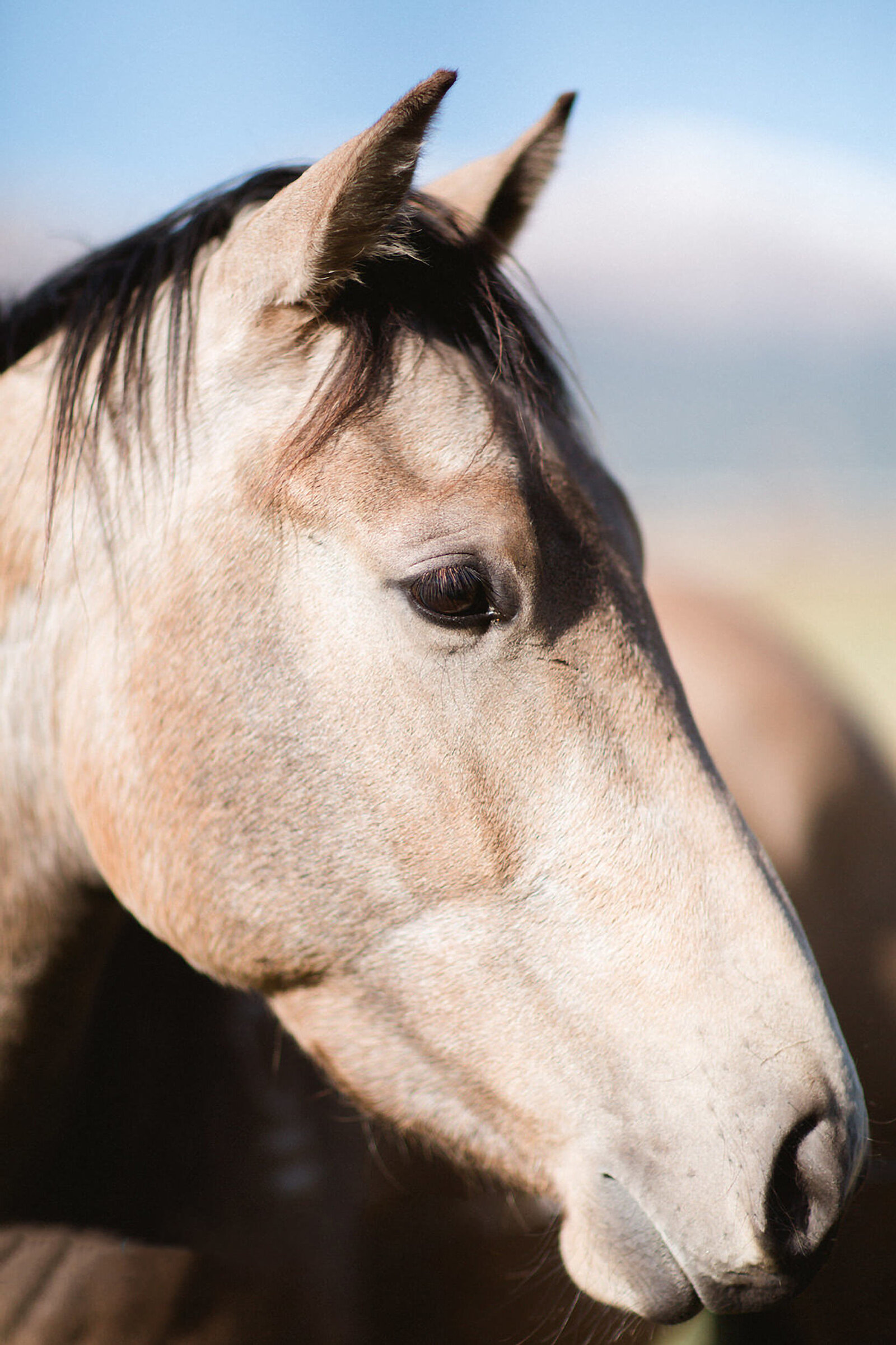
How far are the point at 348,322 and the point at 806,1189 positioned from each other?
1.09m

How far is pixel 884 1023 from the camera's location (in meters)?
2.04

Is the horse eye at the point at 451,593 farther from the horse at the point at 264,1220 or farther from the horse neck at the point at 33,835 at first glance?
the horse at the point at 264,1220

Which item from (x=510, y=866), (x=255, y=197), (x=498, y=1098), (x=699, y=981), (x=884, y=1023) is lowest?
(x=884, y=1023)

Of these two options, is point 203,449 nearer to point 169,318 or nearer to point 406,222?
point 169,318

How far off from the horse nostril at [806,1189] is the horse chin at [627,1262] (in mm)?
127

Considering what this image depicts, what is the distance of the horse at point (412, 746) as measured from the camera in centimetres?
95

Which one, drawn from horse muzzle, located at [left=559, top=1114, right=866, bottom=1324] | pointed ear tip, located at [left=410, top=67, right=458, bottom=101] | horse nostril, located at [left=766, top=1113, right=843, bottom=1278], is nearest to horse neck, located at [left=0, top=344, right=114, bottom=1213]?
pointed ear tip, located at [left=410, top=67, right=458, bottom=101]

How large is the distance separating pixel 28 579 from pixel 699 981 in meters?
0.96

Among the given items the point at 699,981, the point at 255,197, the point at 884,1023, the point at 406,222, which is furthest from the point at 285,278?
the point at 884,1023

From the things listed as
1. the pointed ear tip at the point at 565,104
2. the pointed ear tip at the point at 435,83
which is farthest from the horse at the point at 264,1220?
the pointed ear tip at the point at 565,104

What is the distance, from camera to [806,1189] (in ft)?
3.05

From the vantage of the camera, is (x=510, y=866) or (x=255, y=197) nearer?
(x=510, y=866)

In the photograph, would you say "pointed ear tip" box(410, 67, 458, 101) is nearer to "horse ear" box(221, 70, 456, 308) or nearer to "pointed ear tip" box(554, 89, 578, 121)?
"horse ear" box(221, 70, 456, 308)

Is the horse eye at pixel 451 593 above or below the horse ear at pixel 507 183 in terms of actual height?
below
